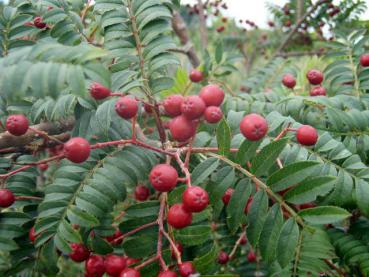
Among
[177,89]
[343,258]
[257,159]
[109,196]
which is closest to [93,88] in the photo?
[109,196]

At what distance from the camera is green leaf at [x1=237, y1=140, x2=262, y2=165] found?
126 cm

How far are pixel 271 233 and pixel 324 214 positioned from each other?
18cm

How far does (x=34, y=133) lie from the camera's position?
170 centimetres

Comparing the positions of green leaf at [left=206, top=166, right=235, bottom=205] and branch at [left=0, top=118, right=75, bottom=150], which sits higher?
green leaf at [left=206, top=166, right=235, bottom=205]

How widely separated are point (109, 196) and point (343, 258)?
102cm

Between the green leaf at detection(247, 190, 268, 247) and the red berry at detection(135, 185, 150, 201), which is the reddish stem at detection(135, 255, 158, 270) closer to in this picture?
the green leaf at detection(247, 190, 268, 247)

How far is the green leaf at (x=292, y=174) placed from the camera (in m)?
1.20

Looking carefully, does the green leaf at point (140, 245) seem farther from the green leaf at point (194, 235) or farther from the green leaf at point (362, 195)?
the green leaf at point (362, 195)

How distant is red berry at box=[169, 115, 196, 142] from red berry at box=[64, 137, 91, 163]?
0.94ft

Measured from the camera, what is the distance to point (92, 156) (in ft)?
4.70

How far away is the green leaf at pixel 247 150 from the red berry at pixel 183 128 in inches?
6.6

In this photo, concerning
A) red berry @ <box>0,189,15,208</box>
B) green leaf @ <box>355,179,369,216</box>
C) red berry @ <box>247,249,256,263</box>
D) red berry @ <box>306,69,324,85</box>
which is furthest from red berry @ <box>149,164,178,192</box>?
red berry @ <box>247,249,256,263</box>

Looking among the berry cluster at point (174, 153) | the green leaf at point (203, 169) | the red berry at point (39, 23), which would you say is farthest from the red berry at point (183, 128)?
the red berry at point (39, 23)

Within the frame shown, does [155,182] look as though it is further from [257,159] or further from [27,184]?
[27,184]
